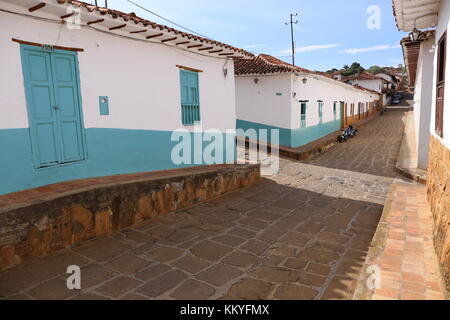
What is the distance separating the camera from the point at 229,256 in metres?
4.73

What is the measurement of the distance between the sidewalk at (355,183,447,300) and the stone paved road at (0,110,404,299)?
0.47 m

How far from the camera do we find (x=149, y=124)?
24.2ft

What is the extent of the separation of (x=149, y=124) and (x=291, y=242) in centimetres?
402

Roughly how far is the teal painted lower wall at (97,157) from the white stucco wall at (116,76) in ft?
0.59

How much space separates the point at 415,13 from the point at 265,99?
9.66 m

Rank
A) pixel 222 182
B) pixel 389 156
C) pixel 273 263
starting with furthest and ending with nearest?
pixel 389 156
pixel 222 182
pixel 273 263

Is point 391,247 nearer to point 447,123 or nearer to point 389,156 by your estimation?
point 447,123

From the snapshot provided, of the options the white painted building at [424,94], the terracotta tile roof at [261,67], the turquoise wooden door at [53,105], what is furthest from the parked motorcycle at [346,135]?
the turquoise wooden door at [53,105]

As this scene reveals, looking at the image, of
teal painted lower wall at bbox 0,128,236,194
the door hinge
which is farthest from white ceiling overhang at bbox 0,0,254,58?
teal painted lower wall at bbox 0,128,236,194

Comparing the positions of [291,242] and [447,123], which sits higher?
[447,123]

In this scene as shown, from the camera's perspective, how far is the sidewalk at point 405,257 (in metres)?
3.18

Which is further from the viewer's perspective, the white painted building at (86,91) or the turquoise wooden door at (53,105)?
the turquoise wooden door at (53,105)

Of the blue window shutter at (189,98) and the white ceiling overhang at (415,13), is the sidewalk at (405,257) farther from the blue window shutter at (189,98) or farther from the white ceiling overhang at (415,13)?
the blue window shutter at (189,98)
